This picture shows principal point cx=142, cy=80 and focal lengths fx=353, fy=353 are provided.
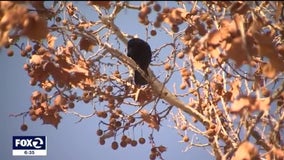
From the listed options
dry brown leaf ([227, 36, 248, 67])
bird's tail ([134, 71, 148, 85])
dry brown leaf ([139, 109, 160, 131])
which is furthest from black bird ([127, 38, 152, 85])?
dry brown leaf ([227, 36, 248, 67])

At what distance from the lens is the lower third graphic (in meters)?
2.94

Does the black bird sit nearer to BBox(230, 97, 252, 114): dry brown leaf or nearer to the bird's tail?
the bird's tail

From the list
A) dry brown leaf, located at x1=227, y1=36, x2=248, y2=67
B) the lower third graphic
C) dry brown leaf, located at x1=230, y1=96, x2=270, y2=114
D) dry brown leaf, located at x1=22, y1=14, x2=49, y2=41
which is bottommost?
dry brown leaf, located at x1=230, y1=96, x2=270, y2=114

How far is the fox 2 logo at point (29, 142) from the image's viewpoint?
2.97m

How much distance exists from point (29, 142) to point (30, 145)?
4 cm

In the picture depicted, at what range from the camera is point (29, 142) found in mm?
2988

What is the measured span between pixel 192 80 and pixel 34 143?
1.92 m

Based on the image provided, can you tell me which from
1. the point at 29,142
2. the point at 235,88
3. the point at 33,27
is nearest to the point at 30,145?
the point at 29,142

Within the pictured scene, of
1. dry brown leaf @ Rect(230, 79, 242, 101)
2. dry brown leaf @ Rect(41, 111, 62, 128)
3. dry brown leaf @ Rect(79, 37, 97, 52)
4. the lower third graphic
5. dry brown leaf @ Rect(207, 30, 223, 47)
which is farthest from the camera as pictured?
the lower third graphic

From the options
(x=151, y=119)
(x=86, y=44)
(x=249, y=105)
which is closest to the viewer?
(x=249, y=105)

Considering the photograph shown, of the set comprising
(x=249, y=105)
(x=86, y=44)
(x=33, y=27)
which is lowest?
(x=249, y=105)

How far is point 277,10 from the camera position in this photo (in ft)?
3.17

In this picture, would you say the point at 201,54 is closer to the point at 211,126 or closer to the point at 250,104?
the point at 250,104

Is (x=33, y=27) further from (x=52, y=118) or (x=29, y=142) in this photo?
(x=29, y=142)
